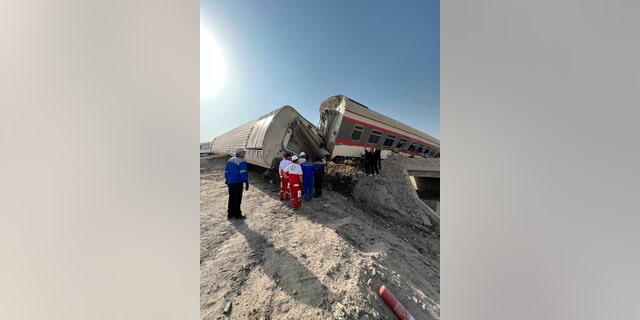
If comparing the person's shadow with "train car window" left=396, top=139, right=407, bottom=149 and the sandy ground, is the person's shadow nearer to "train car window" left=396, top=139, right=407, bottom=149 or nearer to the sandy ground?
the sandy ground

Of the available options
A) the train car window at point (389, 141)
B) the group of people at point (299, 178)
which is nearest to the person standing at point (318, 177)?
the group of people at point (299, 178)

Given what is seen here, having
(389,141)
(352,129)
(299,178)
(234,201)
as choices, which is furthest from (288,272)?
(389,141)

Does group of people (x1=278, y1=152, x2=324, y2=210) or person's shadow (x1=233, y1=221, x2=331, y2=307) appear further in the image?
group of people (x1=278, y1=152, x2=324, y2=210)

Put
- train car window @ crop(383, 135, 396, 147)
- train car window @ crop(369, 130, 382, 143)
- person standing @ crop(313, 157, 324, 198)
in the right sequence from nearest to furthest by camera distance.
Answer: person standing @ crop(313, 157, 324, 198)
train car window @ crop(369, 130, 382, 143)
train car window @ crop(383, 135, 396, 147)

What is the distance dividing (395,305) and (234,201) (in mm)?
1348

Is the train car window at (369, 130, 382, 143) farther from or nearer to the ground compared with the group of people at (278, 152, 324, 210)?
farther from the ground

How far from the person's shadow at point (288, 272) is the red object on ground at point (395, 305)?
323 millimetres

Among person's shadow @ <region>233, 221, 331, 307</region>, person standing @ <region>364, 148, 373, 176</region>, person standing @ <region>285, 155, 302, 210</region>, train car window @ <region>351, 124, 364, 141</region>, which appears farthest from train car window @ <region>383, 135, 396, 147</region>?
person's shadow @ <region>233, 221, 331, 307</region>

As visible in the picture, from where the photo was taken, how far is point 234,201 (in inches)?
64.0

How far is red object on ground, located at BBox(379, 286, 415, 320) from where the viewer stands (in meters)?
1.09

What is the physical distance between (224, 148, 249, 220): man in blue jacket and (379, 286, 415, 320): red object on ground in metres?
1.18

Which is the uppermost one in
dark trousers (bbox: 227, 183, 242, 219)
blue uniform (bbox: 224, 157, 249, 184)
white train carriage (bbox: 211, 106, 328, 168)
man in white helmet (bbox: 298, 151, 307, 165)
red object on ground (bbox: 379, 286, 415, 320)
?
white train carriage (bbox: 211, 106, 328, 168)
